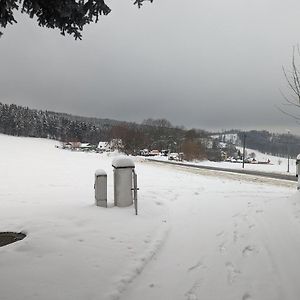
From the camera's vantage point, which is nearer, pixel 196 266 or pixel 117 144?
pixel 196 266

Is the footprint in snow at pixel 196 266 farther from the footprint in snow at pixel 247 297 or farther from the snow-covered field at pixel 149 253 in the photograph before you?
the footprint in snow at pixel 247 297

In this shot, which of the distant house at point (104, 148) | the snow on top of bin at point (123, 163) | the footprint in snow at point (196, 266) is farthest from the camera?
the distant house at point (104, 148)

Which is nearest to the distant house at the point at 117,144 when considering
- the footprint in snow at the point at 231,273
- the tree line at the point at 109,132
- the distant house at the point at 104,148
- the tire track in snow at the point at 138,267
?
the tree line at the point at 109,132

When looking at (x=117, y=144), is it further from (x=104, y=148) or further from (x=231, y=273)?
(x=231, y=273)

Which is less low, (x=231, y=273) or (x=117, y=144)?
(x=117, y=144)

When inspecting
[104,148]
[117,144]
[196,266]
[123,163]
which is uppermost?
[123,163]

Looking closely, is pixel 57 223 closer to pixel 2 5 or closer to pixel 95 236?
pixel 95 236

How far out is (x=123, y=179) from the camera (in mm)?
9070

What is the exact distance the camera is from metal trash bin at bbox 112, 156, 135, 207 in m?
9.02

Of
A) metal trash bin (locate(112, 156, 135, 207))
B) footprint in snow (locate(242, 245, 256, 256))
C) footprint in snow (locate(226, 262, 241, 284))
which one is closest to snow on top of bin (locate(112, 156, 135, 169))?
metal trash bin (locate(112, 156, 135, 207))

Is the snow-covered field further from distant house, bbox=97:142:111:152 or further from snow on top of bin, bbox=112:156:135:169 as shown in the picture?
distant house, bbox=97:142:111:152

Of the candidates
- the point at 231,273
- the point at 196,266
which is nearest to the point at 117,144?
the point at 196,266

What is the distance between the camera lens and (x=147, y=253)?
5824 millimetres

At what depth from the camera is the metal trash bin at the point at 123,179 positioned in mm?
9016
